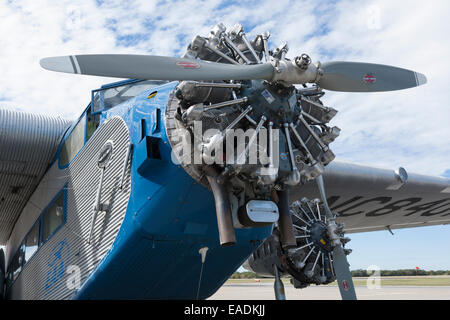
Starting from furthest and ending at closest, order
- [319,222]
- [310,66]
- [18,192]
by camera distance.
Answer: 1. [18,192]
2. [319,222]
3. [310,66]

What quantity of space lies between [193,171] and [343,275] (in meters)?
4.35

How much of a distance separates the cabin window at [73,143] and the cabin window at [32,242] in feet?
6.13

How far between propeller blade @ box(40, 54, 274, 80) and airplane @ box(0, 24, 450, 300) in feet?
0.04

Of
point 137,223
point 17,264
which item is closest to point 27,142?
point 17,264

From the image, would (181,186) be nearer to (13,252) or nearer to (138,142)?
(138,142)

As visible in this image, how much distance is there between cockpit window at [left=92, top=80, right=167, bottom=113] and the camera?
24.9ft

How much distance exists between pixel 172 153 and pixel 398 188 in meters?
9.51

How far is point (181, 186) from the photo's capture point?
18.4 ft

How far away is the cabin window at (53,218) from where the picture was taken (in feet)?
26.6

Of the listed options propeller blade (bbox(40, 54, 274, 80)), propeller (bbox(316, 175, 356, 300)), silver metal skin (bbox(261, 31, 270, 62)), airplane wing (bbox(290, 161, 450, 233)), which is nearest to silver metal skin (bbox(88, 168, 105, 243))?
propeller blade (bbox(40, 54, 274, 80))

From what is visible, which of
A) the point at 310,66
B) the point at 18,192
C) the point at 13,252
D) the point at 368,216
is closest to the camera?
the point at 310,66

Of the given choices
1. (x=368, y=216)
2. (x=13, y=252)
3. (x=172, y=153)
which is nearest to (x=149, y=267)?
(x=172, y=153)

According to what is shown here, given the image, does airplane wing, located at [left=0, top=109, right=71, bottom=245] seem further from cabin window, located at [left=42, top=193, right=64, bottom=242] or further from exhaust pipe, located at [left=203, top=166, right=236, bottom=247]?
exhaust pipe, located at [left=203, top=166, right=236, bottom=247]
